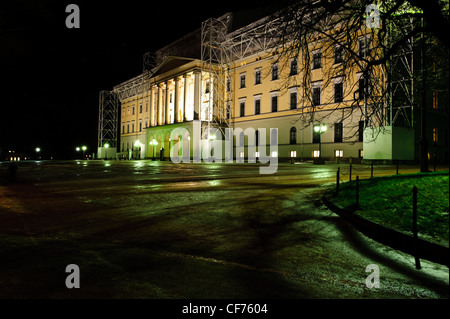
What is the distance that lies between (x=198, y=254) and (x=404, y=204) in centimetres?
515

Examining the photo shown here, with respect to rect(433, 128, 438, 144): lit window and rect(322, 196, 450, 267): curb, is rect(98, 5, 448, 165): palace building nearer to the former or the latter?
rect(433, 128, 438, 144): lit window

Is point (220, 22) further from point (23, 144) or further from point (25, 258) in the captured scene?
point (23, 144)

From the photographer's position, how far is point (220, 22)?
1882 inches

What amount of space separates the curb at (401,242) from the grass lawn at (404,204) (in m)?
0.14

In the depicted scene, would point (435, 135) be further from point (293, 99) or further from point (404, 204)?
point (404, 204)

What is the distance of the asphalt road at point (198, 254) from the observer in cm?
367

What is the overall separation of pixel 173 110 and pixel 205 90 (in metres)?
9.17

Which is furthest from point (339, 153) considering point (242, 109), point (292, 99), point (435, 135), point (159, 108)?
point (159, 108)

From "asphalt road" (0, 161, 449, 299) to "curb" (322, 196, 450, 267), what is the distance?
170 millimetres

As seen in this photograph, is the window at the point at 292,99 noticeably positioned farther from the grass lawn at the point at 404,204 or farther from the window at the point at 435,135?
the grass lawn at the point at 404,204

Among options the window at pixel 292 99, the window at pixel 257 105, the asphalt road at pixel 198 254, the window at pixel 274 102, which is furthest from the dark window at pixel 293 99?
the asphalt road at pixel 198 254

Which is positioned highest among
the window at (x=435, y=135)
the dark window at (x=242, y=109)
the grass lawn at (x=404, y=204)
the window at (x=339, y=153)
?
the dark window at (x=242, y=109)

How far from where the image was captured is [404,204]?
7297 millimetres

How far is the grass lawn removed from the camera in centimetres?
561
